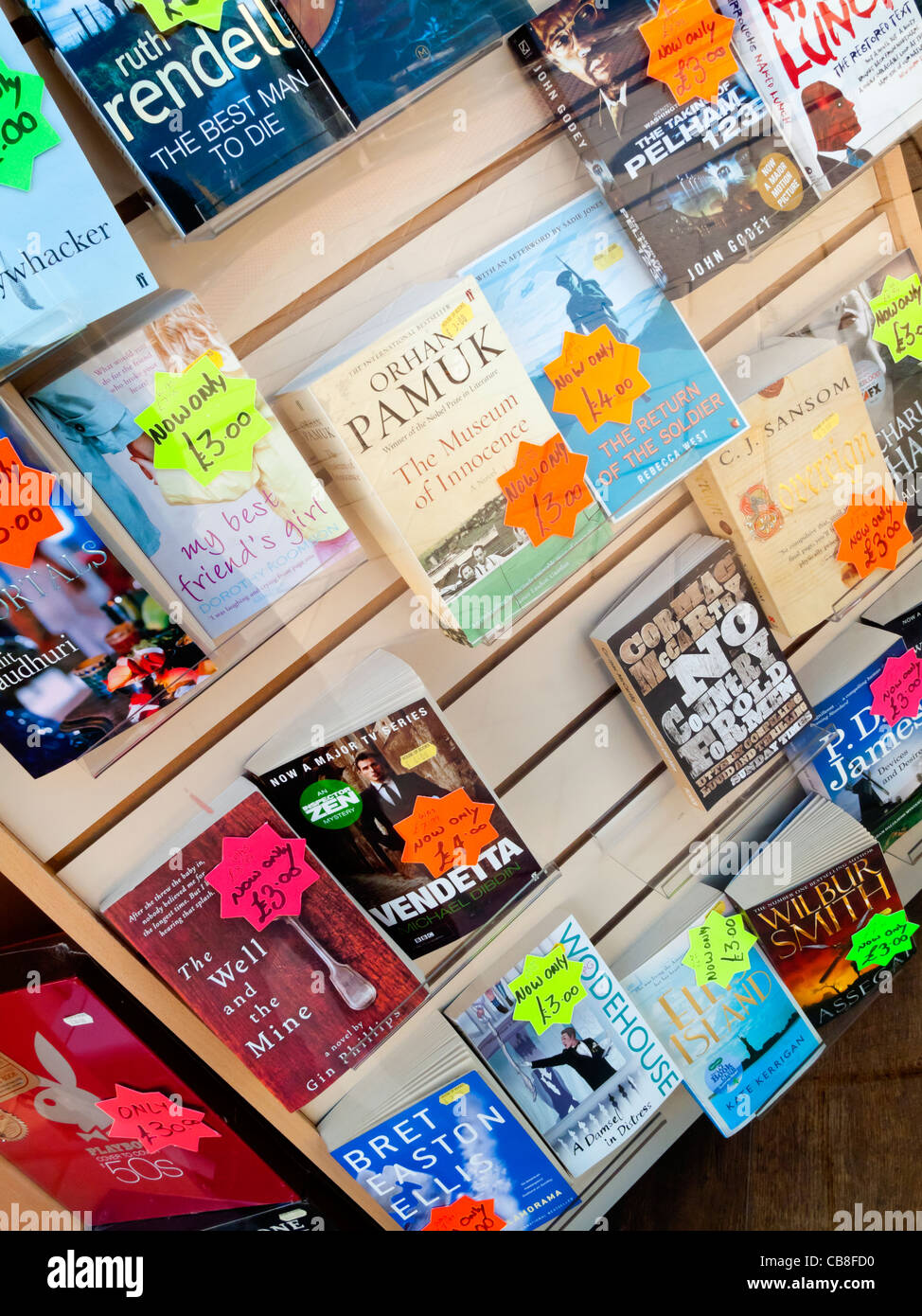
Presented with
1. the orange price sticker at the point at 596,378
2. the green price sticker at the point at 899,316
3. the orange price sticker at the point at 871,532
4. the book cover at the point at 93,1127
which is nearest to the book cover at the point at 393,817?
the book cover at the point at 93,1127

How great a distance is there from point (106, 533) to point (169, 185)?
407 millimetres

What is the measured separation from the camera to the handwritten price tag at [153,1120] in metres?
1.44

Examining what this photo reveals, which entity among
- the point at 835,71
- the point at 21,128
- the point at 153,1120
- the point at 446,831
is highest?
the point at 21,128

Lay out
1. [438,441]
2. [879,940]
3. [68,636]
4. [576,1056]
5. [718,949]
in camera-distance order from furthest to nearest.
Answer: [879,940], [718,949], [576,1056], [438,441], [68,636]

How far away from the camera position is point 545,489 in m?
1.40

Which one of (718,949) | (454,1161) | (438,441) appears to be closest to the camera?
(438,441)

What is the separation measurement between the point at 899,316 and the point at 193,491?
1486 mm

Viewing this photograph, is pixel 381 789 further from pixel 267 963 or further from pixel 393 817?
pixel 267 963

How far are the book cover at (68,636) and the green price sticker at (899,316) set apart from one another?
1500mm

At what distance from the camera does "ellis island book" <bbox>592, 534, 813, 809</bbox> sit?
5.62 ft

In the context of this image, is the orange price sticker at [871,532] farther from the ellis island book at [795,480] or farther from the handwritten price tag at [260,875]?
the handwritten price tag at [260,875]

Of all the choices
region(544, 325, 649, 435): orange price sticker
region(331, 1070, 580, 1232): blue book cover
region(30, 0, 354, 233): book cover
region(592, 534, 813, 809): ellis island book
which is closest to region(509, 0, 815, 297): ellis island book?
region(544, 325, 649, 435): orange price sticker

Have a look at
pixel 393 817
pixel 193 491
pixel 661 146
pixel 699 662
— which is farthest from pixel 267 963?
pixel 661 146

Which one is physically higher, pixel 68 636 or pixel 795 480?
pixel 68 636
